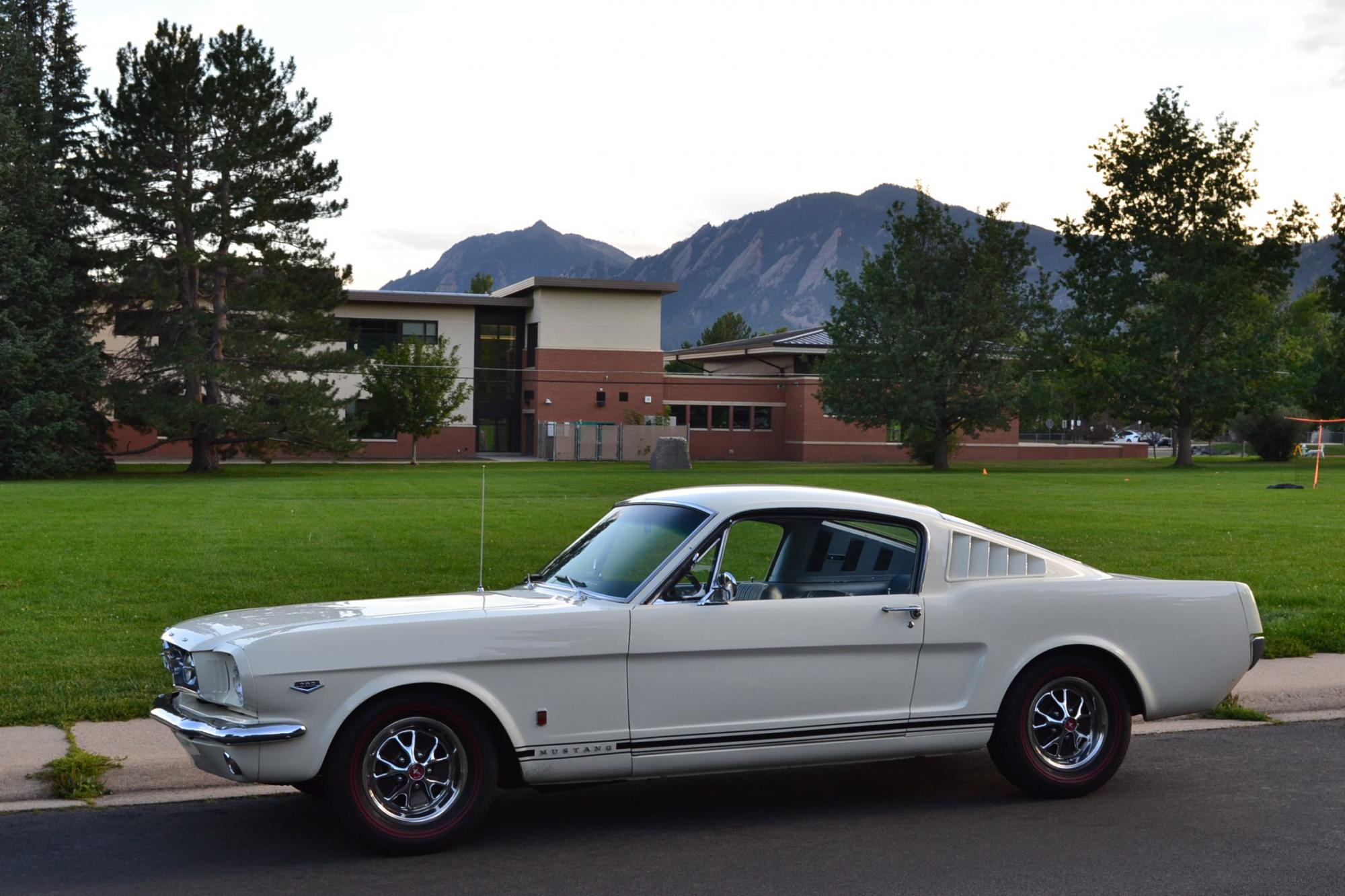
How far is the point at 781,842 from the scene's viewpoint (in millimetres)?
5953

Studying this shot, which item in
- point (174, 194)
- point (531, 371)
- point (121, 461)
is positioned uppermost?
point (174, 194)

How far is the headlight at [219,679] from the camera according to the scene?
18.2 ft

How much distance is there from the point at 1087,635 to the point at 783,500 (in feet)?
5.43

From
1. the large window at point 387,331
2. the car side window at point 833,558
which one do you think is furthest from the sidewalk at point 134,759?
the large window at point 387,331

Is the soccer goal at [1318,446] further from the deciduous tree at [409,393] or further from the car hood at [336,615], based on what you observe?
the deciduous tree at [409,393]

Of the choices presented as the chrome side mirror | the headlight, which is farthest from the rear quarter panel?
the headlight

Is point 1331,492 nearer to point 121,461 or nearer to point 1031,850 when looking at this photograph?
point 1031,850

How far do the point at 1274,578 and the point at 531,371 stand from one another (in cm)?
6744

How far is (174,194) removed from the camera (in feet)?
161

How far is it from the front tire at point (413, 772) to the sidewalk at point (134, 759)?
154 cm

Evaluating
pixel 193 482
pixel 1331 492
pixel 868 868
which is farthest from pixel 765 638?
pixel 193 482

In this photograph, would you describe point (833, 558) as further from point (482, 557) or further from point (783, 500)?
point (482, 557)

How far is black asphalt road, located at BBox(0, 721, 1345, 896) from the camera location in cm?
532

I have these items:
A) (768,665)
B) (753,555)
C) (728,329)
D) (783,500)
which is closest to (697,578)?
(753,555)
